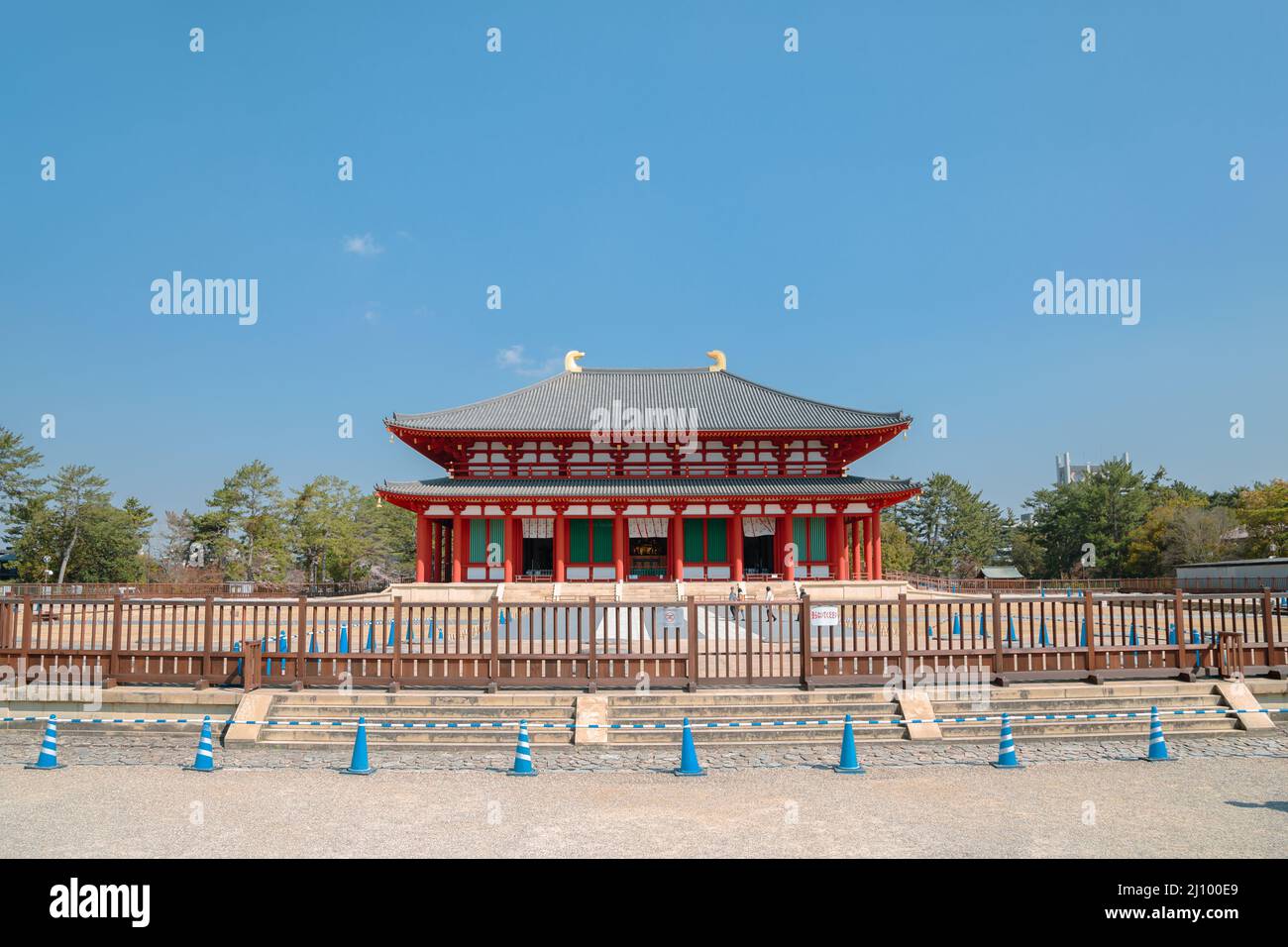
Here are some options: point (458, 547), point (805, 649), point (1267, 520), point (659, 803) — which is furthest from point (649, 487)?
point (1267, 520)

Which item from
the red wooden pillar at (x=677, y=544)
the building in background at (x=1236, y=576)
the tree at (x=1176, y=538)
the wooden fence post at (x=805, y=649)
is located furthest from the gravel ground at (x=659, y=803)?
the tree at (x=1176, y=538)

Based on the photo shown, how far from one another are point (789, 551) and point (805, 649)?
2299 centimetres

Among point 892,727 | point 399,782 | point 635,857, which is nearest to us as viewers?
point 635,857

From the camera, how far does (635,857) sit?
21.0 ft

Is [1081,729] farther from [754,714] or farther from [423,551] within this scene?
[423,551]

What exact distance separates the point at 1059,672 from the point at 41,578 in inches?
2407

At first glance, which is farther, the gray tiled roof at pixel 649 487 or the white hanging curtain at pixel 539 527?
the white hanging curtain at pixel 539 527

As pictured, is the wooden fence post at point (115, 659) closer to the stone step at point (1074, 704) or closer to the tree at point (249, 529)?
the stone step at point (1074, 704)

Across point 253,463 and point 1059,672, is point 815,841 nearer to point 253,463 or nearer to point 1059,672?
point 1059,672

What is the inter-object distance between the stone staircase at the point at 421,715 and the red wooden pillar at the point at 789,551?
23912mm

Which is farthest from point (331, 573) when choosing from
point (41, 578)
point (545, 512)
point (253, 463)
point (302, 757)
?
point (302, 757)

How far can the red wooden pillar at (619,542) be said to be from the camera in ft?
113

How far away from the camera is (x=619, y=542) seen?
34.8m

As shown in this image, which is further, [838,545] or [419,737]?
[838,545]
